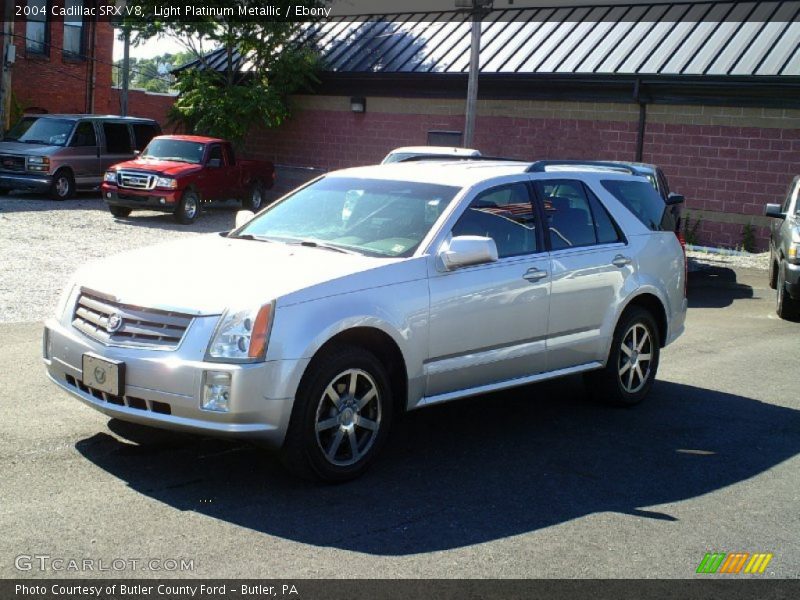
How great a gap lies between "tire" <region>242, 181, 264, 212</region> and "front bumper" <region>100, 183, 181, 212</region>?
11.2ft

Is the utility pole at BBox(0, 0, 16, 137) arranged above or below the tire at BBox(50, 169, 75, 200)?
above

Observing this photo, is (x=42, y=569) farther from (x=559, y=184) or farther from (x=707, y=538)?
(x=559, y=184)

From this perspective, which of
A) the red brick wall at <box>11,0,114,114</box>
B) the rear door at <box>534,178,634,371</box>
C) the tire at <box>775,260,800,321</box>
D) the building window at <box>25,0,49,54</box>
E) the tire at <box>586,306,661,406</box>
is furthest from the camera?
the red brick wall at <box>11,0,114,114</box>

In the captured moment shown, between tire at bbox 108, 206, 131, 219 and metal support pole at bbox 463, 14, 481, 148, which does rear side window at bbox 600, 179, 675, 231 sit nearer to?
metal support pole at bbox 463, 14, 481, 148

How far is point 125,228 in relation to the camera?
20641mm

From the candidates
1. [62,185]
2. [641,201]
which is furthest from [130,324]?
[62,185]

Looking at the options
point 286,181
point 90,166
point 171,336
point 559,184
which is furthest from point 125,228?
point 171,336

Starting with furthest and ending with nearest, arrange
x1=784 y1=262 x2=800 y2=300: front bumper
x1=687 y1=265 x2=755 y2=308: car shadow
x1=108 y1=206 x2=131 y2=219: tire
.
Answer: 1. x1=108 y1=206 x2=131 y2=219: tire
2. x1=687 y1=265 x2=755 y2=308: car shadow
3. x1=784 y1=262 x2=800 y2=300: front bumper

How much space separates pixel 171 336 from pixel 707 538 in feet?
9.73

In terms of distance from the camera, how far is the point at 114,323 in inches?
234

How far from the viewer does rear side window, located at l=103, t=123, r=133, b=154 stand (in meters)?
25.7

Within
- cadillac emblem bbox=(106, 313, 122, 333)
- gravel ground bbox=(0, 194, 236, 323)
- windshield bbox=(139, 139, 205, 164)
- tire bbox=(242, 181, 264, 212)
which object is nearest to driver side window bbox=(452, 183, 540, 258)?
cadillac emblem bbox=(106, 313, 122, 333)

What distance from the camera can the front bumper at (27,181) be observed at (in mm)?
24281

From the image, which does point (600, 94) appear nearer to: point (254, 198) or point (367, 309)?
point (254, 198)
